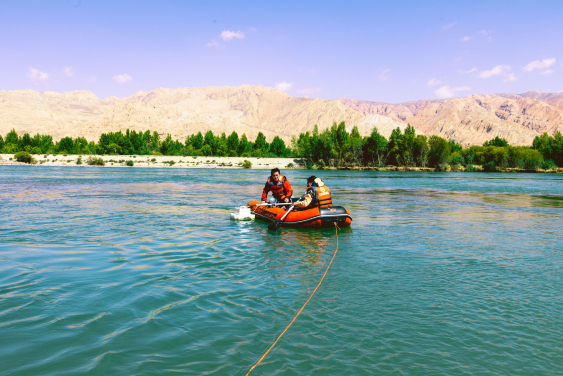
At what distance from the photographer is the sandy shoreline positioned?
10256 cm

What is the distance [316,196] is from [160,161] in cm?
10648

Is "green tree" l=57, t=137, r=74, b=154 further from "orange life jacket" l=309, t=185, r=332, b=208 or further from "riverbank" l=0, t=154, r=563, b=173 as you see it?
"orange life jacket" l=309, t=185, r=332, b=208

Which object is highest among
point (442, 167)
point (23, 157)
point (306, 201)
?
point (23, 157)

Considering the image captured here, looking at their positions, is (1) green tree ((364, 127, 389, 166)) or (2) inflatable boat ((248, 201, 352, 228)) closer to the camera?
(2) inflatable boat ((248, 201, 352, 228))

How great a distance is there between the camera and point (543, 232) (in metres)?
16.3

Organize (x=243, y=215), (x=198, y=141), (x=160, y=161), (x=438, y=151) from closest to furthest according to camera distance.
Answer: (x=243, y=215)
(x=438, y=151)
(x=160, y=161)
(x=198, y=141)

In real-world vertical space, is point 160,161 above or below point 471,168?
above

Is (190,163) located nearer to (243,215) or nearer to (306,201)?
(243,215)

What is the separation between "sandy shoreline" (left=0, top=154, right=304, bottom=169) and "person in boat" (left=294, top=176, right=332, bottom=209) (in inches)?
3896

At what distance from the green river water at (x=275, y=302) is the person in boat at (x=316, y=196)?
1265 millimetres

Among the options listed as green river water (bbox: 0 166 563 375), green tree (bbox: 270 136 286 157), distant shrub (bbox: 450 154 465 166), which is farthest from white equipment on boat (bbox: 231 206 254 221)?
green tree (bbox: 270 136 286 157)

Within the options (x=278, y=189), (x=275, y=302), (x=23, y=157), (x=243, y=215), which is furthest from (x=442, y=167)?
(x=275, y=302)

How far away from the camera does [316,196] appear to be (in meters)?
16.3

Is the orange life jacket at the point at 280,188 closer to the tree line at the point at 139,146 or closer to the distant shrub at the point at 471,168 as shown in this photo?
the distant shrub at the point at 471,168
